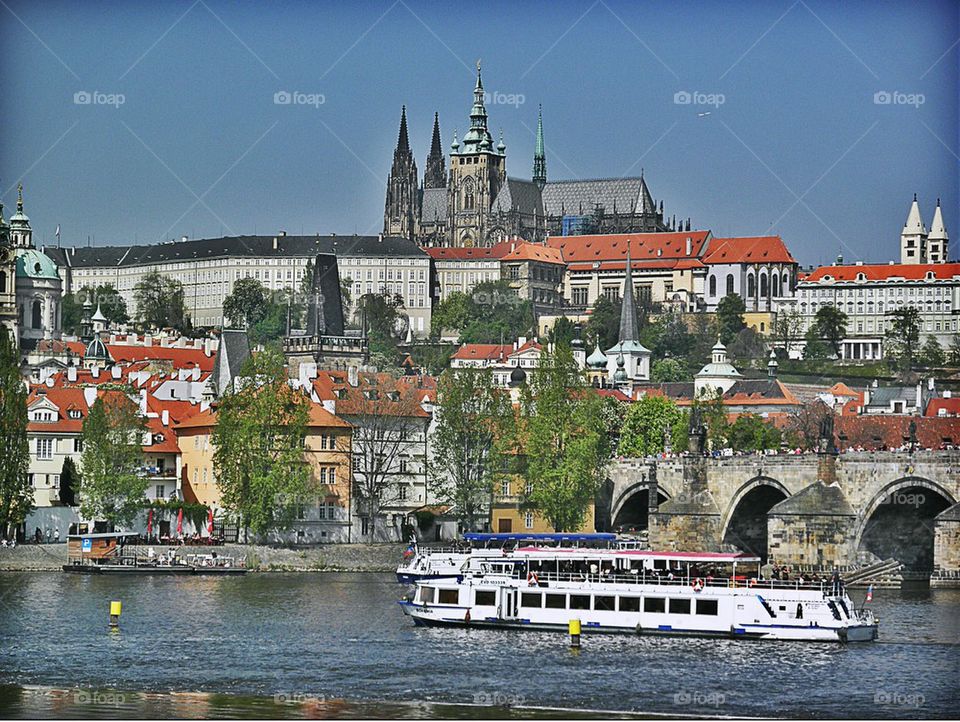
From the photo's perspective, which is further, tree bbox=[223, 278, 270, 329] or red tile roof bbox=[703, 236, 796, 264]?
red tile roof bbox=[703, 236, 796, 264]

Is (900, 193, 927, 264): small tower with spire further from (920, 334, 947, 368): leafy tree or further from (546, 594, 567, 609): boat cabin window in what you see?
(546, 594, 567, 609): boat cabin window

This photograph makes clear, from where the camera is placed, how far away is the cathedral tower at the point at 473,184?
7023 inches

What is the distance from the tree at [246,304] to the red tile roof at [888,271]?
1398 inches

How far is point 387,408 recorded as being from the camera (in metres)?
62.8

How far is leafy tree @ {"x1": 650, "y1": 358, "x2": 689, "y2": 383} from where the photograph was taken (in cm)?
12112

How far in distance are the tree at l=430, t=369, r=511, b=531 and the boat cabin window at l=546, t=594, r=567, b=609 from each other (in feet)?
51.6

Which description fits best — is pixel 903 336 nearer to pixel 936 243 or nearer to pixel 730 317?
pixel 936 243

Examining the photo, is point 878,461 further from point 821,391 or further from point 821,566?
point 821,391

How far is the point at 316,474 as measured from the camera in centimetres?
6000

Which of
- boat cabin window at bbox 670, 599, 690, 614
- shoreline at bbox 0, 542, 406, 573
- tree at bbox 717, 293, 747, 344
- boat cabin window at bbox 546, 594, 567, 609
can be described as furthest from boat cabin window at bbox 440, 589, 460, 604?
tree at bbox 717, 293, 747, 344

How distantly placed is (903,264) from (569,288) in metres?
40.9

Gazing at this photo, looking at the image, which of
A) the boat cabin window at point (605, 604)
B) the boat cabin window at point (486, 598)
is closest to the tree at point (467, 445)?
the boat cabin window at point (486, 598)

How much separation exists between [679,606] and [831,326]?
99.7 m

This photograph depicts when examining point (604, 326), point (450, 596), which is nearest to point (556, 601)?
point (450, 596)
